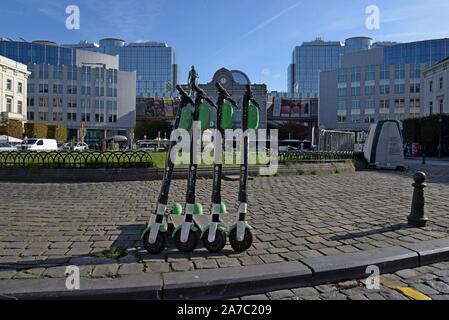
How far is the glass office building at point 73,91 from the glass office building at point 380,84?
50.5 meters

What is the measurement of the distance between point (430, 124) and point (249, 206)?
44662 millimetres

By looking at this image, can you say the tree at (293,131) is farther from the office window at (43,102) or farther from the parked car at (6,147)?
the parked car at (6,147)

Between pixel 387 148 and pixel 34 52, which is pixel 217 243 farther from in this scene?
pixel 34 52

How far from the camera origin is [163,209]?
14.4 feet

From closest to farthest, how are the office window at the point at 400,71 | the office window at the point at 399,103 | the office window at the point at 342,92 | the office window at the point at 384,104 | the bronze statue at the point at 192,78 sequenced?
the bronze statue at the point at 192,78
the office window at the point at 399,103
the office window at the point at 400,71
the office window at the point at 384,104
the office window at the point at 342,92

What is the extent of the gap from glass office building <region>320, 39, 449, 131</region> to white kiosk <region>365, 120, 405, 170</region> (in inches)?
2247

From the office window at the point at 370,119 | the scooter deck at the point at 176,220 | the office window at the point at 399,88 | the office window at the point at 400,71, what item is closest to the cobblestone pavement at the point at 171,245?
the scooter deck at the point at 176,220

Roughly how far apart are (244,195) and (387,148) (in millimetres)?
16573

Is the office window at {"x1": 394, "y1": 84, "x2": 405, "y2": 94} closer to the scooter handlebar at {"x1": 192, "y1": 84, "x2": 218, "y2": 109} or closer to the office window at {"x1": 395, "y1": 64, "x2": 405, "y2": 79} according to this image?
the office window at {"x1": 395, "y1": 64, "x2": 405, "y2": 79}

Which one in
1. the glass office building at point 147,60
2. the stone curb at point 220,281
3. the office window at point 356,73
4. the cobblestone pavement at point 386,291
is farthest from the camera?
the glass office building at point 147,60

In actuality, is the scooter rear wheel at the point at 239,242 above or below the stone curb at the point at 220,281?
above

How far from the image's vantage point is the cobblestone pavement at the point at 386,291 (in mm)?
3492

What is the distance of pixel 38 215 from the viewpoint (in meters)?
6.33

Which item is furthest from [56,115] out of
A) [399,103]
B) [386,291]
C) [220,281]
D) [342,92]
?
[386,291]
